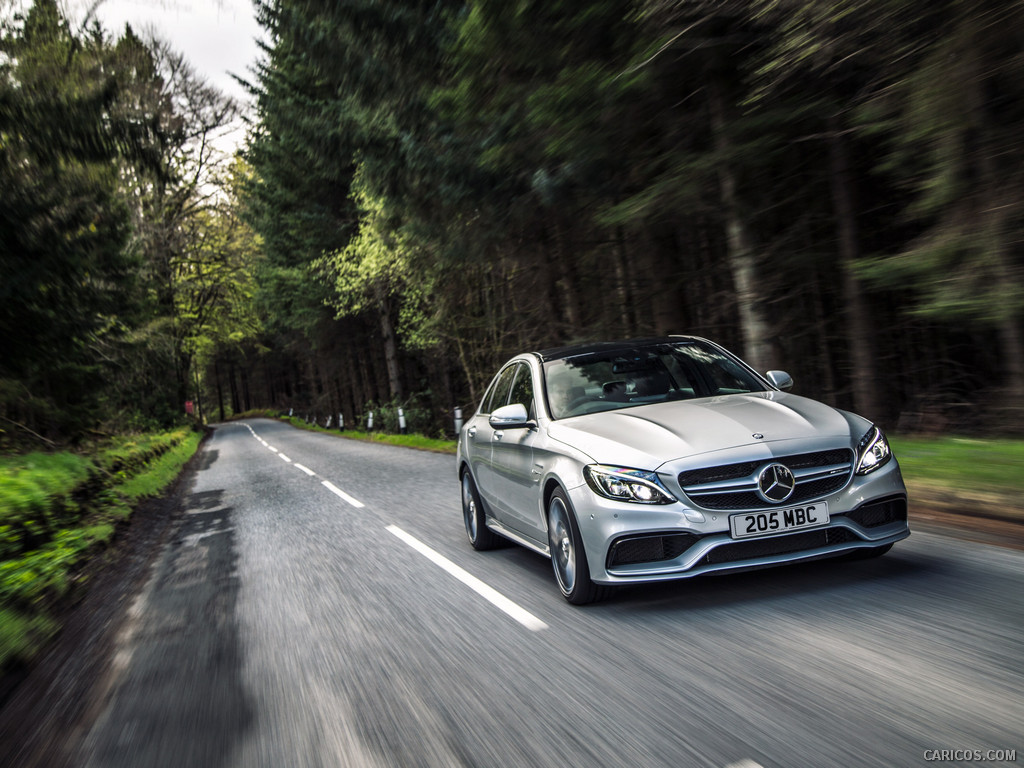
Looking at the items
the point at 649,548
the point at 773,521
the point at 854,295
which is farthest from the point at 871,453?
the point at 854,295

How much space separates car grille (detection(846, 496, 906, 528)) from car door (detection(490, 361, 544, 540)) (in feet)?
6.56

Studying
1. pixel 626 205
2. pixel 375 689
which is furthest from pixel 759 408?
pixel 626 205

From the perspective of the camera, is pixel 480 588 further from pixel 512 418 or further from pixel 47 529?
pixel 47 529

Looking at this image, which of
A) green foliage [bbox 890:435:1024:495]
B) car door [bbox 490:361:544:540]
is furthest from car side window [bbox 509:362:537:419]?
green foliage [bbox 890:435:1024:495]

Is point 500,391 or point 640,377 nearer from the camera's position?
point 640,377

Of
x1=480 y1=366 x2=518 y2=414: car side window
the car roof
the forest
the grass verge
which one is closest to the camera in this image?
the grass verge

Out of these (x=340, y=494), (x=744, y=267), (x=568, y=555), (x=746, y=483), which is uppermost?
(x=744, y=267)

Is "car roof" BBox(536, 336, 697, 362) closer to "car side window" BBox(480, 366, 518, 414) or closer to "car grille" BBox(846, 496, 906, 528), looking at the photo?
"car side window" BBox(480, 366, 518, 414)

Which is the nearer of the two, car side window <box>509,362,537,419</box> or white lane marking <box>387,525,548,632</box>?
white lane marking <box>387,525,548,632</box>

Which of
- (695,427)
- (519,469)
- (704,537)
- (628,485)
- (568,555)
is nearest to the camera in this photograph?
(704,537)

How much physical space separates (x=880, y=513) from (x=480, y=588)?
2741mm

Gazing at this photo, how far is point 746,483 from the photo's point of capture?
4.61 meters

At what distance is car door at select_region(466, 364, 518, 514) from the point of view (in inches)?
275

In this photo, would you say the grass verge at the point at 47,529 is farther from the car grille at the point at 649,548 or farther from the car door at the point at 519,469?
the car grille at the point at 649,548
